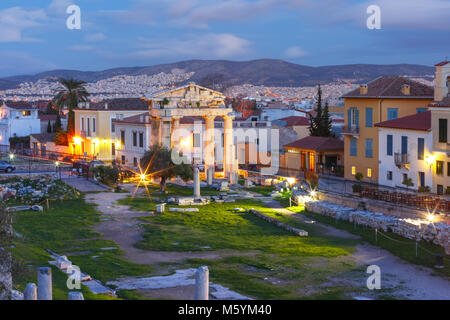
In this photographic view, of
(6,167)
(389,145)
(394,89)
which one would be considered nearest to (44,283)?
(389,145)

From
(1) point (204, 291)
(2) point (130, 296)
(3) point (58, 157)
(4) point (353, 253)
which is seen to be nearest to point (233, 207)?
(4) point (353, 253)

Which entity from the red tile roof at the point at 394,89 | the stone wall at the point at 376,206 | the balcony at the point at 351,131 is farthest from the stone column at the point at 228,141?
the stone wall at the point at 376,206

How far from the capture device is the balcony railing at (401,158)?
41.8 meters

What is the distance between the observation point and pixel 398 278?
22047mm

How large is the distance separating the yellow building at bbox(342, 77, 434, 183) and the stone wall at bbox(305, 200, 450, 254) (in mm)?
11527

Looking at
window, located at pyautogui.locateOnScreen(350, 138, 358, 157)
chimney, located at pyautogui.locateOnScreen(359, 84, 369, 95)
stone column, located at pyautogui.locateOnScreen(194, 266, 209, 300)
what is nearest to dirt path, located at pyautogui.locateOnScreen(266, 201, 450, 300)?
stone column, located at pyautogui.locateOnScreen(194, 266, 209, 300)

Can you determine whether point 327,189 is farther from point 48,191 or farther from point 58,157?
point 58,157

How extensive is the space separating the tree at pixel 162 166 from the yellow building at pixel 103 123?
68.7 ft

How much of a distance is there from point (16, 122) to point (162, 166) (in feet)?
147

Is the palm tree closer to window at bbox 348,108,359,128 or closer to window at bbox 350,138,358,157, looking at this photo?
window at bbox 348,108,359,128

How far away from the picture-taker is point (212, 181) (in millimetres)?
51062

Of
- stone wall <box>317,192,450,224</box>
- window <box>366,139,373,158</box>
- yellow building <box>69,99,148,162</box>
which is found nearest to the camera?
stone wall <box>317,192,450,224</box>

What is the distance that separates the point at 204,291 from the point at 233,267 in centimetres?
1134

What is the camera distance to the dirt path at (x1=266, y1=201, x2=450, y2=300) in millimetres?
19984
